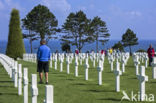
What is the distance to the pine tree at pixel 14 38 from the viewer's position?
39.6 meters

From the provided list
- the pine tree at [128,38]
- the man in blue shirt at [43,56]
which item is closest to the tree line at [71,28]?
the pine tree at [128,38]

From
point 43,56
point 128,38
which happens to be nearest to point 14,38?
point 43,56

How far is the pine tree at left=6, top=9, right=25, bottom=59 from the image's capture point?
39562mm

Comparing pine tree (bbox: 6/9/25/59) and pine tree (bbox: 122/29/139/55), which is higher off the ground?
pine tree (bbox: 122/29/139/55)

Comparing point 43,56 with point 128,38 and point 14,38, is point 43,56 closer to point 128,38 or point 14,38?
point 14,38

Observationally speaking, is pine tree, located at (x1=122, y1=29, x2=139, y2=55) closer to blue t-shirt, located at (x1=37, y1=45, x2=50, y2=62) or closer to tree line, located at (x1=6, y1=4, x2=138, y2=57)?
tree line, located at (x1=6, y1=4, x2=138, y2=57)

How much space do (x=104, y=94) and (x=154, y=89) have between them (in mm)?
1924

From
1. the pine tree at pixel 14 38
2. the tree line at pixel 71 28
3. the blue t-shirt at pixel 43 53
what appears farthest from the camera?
the tree line at pixel 71 28

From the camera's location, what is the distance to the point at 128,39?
96625mm

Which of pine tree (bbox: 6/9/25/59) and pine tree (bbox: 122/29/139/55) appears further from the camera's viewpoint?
pine tree (bbox: 122/29/139/55)

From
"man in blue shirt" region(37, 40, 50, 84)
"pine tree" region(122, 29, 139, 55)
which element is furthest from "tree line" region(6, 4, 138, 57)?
"man in blue shirt" region(37, 40, 50, 84)

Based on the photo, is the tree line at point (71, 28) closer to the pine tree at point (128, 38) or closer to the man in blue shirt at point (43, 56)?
the pine tree at point (128, 38)

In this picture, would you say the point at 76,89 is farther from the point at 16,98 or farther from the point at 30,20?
the point at 30,20

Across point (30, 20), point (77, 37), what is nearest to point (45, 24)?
point (30, 20)
